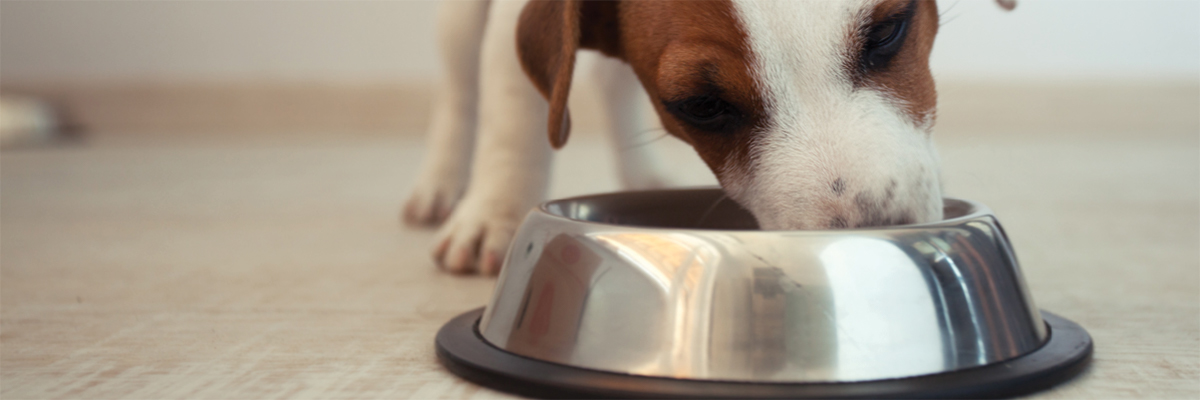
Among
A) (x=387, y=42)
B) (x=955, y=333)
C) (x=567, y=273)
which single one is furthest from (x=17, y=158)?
(x=955, y=333)

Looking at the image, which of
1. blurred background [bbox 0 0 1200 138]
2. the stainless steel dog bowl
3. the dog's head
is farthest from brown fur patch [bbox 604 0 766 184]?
blurred background [bbox 0 0 1200 138]

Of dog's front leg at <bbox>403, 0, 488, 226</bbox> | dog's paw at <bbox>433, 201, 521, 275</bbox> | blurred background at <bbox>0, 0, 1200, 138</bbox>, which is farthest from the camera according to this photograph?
blurred background at <bbox>0, 0, 1200, 138</bbox>

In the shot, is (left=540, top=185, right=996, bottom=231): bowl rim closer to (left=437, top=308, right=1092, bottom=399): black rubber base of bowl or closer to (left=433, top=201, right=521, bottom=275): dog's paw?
(left=437, top=308, right=1092, bottom=399): black rubber base of bowl

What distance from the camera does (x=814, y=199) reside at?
3.74 ft

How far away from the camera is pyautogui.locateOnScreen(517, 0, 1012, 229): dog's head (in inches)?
44.5

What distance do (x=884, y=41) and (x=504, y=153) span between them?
2.44ft

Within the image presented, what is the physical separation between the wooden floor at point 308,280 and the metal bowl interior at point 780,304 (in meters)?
0.11

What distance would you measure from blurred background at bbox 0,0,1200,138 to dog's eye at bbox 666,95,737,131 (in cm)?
463

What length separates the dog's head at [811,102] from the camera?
3.71ft

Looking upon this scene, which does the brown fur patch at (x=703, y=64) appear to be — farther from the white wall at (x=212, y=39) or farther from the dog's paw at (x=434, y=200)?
Result: the white wall at (x=212, y=39)

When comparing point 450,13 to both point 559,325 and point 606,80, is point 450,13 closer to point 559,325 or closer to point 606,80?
point 606,80

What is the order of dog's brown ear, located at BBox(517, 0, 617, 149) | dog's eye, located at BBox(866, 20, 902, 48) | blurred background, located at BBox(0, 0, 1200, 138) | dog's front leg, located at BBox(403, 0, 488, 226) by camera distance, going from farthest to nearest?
blurred background, located at BBox(0, 0, 1200, 138) < dog's front leg, located at BBox(403, 0, 488, 226) < dog's brown ear, located at BBox(517, 0, 617, 149) < dog's eye, located at BBox(866, 20, 902, 48)

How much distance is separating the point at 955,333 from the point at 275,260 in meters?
1.33

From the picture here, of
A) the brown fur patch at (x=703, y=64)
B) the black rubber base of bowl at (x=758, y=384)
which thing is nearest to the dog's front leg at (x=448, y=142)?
the brown fur patch at (x=703, y=64)
